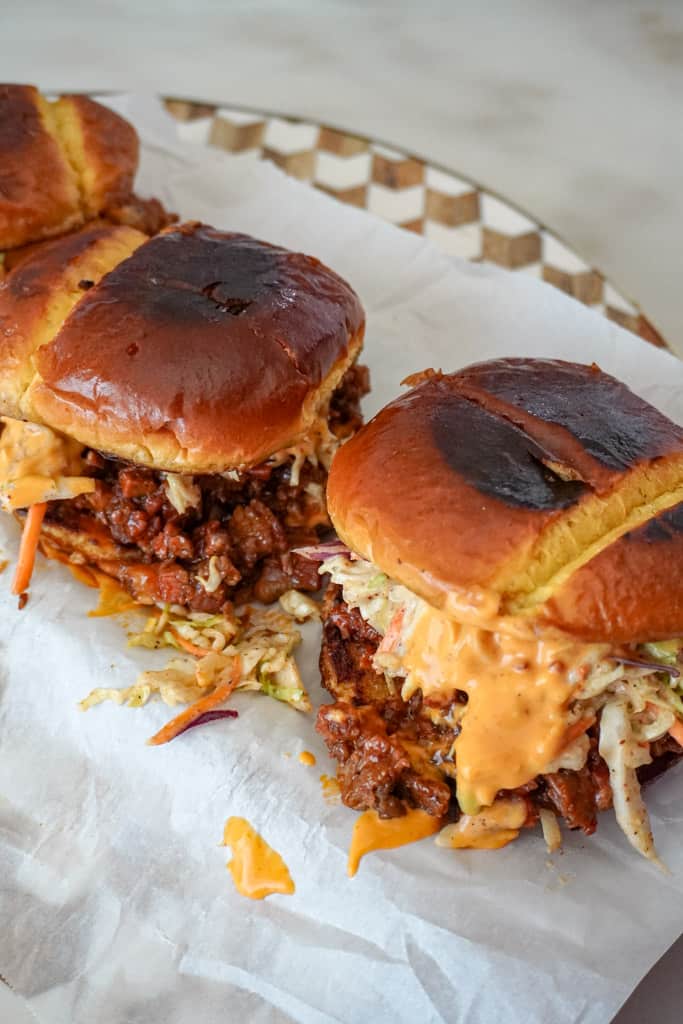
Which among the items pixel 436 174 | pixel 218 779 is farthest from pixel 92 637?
pixel 436 174

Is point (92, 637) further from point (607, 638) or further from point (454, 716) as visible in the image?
point (607, 638)

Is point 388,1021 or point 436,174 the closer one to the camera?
point 388,1021

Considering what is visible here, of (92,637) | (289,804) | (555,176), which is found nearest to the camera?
(289,804)

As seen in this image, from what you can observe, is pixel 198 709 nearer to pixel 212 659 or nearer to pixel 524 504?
pixel 212 659

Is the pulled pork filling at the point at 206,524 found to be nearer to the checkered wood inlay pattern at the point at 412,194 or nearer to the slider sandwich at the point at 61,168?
the slider sandwich at the point at 61,168

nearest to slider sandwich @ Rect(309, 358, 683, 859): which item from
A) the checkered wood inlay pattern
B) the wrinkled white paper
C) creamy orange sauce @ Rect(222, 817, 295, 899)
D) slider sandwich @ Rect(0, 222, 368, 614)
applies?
the wrinkled white paper

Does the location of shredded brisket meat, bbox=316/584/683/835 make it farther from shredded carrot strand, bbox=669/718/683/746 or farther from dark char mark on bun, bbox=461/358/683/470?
dark char mark on bun, bbox=461/358/683/470
